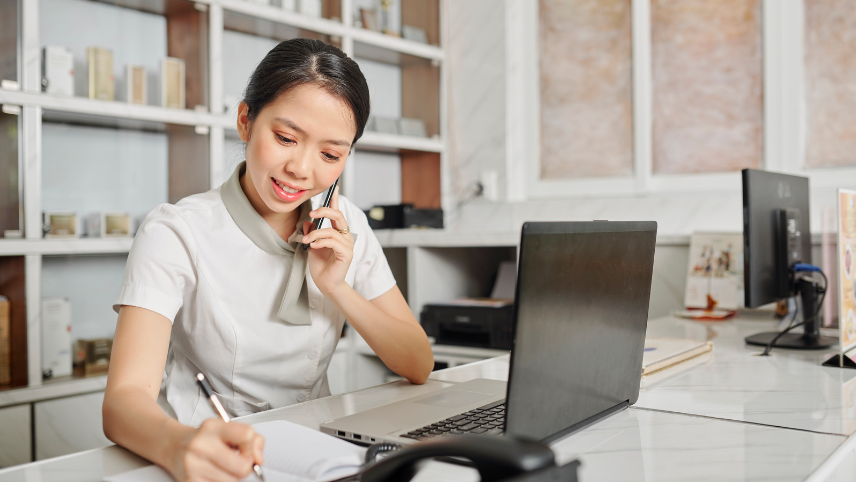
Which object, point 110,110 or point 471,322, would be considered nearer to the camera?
point 110,110

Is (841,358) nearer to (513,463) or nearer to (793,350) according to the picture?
(793,350)

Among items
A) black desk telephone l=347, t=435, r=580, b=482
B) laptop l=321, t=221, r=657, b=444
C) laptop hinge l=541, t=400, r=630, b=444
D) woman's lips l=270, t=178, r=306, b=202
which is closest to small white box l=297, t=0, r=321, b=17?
woman's lips l=270, t=178, r=306, b=202

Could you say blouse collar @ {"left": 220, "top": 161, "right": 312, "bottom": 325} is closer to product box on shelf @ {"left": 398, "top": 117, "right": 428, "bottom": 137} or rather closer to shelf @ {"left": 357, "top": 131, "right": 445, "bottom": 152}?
shelf @ {"left": 357, "top": 131, "right": 445, "bottom": 152}

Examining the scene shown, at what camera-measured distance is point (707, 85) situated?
288 centimetres

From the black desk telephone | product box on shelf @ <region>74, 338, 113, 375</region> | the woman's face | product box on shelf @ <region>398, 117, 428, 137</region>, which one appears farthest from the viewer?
product box on shelf @ <region>398, 117, 428, 137</region>

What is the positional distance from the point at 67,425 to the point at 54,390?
0.40 feet

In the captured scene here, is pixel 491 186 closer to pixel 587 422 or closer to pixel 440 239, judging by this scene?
pixel 440 239

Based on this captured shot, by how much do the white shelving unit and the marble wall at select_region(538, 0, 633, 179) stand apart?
3.58 feet

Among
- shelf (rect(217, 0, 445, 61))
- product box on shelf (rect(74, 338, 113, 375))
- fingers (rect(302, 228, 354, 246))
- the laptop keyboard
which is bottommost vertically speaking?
product box on shelf (rect(74, 338, 113, 375))

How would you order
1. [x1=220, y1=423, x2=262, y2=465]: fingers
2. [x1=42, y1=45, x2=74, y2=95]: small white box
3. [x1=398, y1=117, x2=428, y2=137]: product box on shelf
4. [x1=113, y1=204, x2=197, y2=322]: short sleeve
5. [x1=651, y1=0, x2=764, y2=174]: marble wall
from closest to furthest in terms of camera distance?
[x1=220, y1=423, x2=262, y2=465]: fingers, [x1=113, y1=204, x2=197, y2=322]: short sleeve, [x1=42, y1=45, x2=74, y2=95]: small white box, [x1=651, y1=0, x2=764, y2=174]: marble wall, [x1=398, y1=117, x2=428, y2=137]: product box on shelf

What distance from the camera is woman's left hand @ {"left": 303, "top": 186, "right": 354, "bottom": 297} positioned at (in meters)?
1.22

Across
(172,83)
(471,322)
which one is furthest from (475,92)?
(172,83)

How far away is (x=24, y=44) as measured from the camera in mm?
2107

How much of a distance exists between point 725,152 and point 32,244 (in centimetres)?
256
